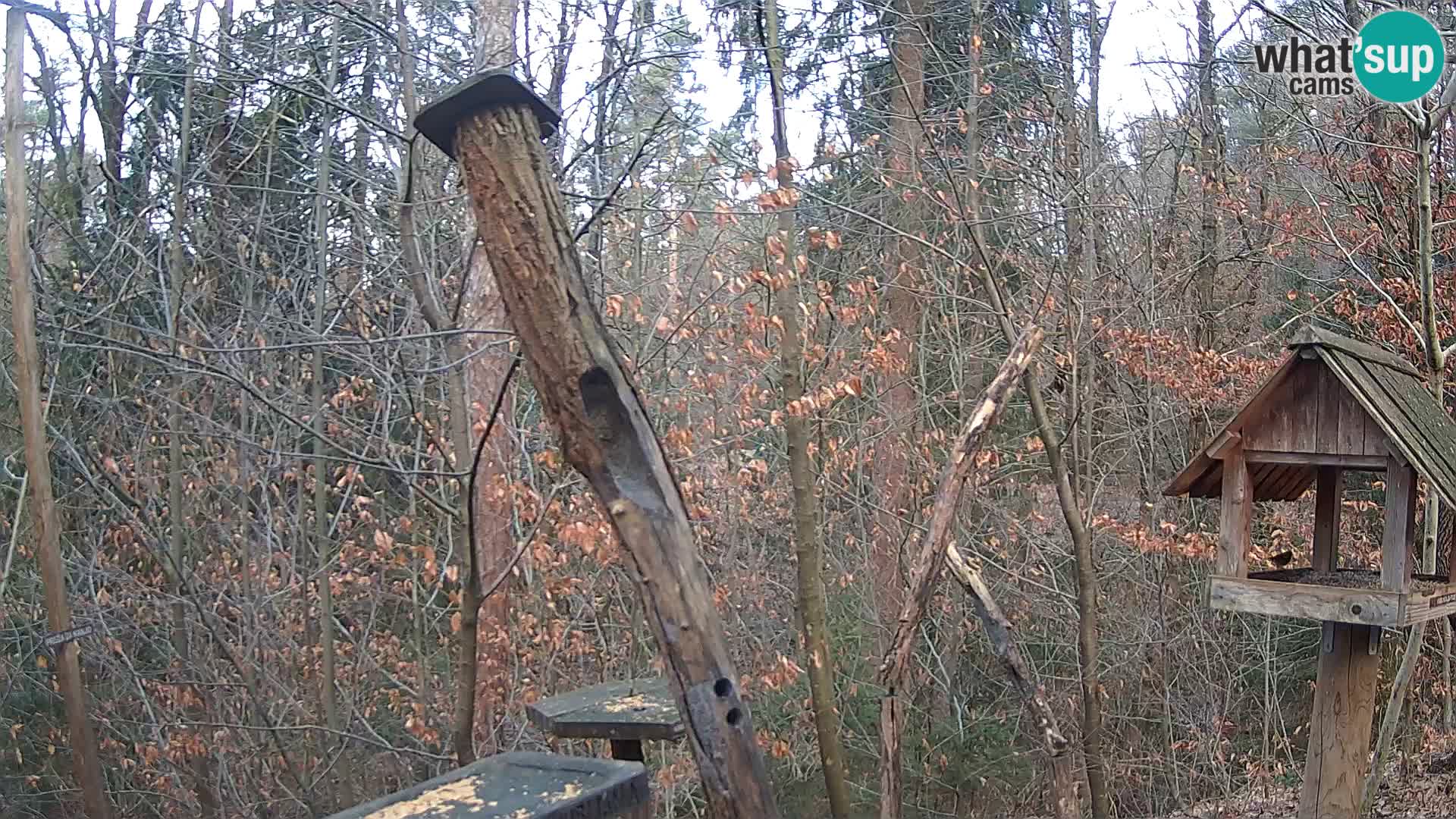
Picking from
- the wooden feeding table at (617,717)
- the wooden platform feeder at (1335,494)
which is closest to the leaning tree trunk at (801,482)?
the wooden feeding table at (617,717)

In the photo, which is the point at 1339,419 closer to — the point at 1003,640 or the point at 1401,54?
the point at 1003,640

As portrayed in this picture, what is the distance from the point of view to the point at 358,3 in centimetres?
568

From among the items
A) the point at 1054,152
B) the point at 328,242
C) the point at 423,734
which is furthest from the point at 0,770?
the point at 1054,152

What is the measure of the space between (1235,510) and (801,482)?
3.36 meters

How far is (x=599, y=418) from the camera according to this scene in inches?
111

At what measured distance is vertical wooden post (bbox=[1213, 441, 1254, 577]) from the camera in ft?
12.6

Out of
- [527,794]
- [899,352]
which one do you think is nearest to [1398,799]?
[899,352]

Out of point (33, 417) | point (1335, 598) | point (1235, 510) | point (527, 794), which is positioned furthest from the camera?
point (33, 417)

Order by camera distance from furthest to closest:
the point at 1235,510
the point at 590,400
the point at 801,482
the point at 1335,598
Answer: the point at 801,482 → the point at 1235,510 → the point at 1335,598 → the point at 590,400

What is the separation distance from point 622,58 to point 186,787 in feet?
20.0

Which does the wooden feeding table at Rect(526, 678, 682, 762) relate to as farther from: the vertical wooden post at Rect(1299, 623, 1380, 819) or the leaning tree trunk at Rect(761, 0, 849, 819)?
the leaning tree trunk at Rect(761, 0, 849, 819)

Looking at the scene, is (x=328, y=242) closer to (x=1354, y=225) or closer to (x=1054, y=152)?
(x=1054, y=152)

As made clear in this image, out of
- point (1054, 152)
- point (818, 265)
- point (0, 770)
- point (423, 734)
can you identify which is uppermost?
point (1054, 152)

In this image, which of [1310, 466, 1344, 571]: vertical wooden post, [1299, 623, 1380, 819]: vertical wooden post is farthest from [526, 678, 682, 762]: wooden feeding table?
[1310, 466, 1344, 571]: vertical wooden post
